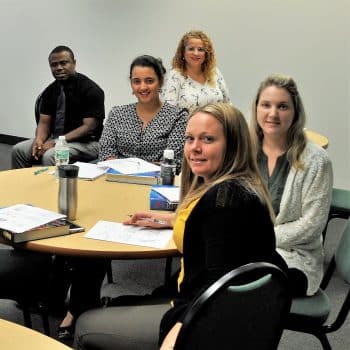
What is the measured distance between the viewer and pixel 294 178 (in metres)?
2.14

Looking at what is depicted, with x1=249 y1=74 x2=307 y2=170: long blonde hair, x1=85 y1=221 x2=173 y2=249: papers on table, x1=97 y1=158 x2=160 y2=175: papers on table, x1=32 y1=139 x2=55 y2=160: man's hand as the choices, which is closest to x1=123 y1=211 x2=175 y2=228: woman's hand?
x1=85 y1=221 x2=173 y2=249: papers on table

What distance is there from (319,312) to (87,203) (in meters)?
1.04

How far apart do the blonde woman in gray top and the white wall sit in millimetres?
2575

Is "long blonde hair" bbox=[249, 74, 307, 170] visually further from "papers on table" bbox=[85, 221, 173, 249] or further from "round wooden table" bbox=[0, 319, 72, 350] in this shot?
"round wooden table" bbox=[0, 319, 72, 350]

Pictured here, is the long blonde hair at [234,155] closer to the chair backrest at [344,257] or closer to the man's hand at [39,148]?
the chair backrest at [344,257]

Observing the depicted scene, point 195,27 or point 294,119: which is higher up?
point 195,27

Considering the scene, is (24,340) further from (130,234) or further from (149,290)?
(149,290)

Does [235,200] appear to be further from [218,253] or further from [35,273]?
[35,273]

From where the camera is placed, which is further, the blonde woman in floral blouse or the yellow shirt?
the blonde woman in floral blouse

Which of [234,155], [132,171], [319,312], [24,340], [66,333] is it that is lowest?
[66,333]

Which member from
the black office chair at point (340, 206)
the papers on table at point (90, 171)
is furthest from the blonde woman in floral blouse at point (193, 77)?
the papers on table at point (90, 171)

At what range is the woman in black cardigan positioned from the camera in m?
1.36

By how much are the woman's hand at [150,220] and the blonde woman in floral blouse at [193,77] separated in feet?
7.20

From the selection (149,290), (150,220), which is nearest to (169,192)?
(150,220)
